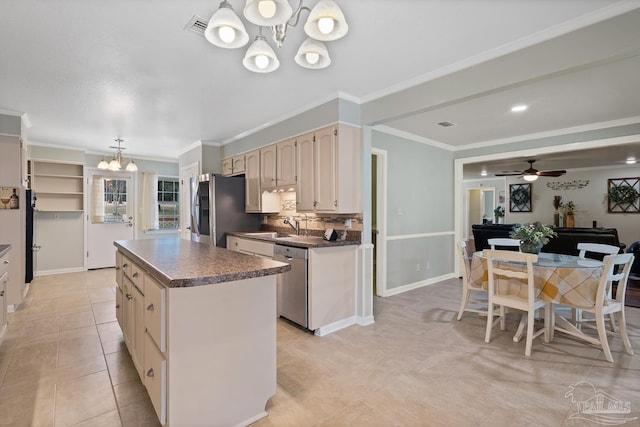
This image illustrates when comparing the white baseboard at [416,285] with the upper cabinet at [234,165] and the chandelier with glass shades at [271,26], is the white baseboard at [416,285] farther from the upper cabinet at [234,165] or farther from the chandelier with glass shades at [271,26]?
the chandelier with glass shades at [271,26]

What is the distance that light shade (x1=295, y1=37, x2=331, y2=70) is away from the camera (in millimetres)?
1646

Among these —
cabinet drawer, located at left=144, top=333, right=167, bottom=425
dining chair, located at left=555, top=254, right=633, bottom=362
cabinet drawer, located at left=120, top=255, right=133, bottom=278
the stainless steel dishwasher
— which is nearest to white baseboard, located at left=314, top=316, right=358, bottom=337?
the stainless steel dishwasher

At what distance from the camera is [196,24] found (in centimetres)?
207

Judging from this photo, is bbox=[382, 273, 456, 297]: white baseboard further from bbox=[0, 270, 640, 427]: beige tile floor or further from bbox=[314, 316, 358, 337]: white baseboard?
bbox=[314, 316, 358, 337]: white baseboard

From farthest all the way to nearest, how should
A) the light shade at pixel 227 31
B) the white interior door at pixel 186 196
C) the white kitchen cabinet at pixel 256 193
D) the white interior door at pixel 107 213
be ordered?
the white interior door at pixel 107 213 < the white interior door at pixel 186 196 < the white kitchen cabinet at pixel 256 193 < the light shade at pixel 227 31

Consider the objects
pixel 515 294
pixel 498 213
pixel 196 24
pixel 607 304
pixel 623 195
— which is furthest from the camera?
pixel 498 213

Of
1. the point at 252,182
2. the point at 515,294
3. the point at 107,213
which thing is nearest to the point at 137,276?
the point at 252,182

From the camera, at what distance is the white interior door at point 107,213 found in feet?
20.6

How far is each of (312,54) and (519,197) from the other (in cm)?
1002

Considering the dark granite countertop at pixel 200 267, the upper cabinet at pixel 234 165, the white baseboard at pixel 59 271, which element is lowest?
the white baseboard at pixel 59 271

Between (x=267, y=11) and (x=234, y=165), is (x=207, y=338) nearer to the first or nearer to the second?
(x=267, y=11)

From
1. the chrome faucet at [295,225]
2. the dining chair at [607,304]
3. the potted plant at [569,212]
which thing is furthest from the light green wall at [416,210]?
the potted plant at [569,212]

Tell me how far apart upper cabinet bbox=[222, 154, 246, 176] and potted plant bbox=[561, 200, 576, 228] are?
345 inches

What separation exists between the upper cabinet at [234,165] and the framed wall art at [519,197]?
8.58m
